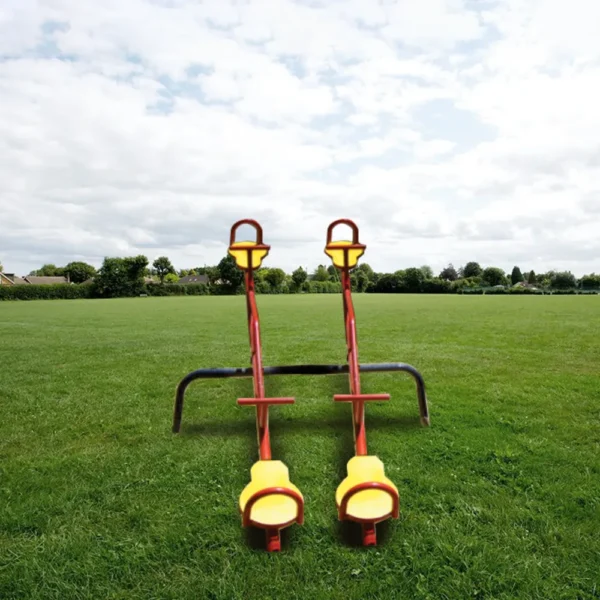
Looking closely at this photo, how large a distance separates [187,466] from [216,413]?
155 cm

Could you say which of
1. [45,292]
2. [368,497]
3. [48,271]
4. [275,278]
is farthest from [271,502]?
[48,271]

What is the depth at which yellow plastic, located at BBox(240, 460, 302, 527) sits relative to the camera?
7.53ft

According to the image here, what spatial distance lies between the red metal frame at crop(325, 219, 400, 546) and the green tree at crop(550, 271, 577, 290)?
79636 millimetres

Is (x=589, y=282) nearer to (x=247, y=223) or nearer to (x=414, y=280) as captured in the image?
(x=414, y=280)

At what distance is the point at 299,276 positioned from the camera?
54.4 metres

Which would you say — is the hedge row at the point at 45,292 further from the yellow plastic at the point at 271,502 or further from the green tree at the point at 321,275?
the yellow plastic at the point at 271,502

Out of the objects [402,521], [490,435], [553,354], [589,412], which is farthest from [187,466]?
[553,354]

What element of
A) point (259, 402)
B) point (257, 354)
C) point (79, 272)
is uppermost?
point (79, 272)

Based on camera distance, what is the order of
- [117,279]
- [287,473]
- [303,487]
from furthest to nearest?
1. [117,279]
2. [303,487]
3. [287,473]

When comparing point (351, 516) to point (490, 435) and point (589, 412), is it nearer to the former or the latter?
point (490, 435)

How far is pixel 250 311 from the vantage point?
3230 mm

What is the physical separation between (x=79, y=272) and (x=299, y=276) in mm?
69520

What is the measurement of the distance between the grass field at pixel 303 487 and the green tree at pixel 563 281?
75.5 m

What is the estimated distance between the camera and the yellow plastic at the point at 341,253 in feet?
10.6
